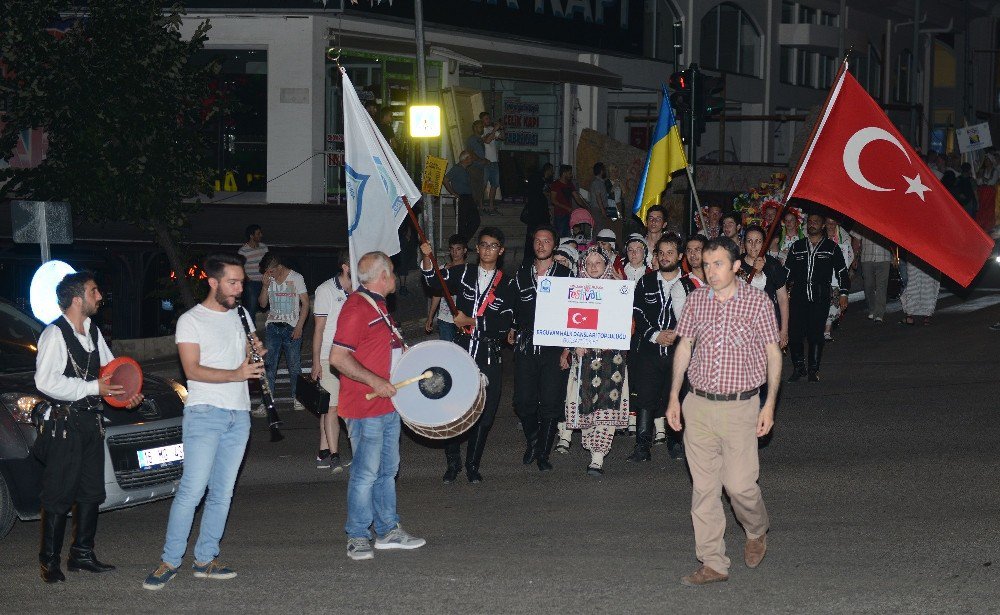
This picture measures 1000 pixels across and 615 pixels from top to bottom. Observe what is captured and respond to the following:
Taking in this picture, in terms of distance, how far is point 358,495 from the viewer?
24.9 ft

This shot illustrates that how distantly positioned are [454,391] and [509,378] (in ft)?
23.1

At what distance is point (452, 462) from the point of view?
9750 mm

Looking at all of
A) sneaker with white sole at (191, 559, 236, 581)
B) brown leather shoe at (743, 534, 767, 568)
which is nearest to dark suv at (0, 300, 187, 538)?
sneaker with white sole at (191, 559, 236, 581)

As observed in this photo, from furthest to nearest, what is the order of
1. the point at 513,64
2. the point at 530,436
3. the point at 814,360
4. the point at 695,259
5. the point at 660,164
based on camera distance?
the point at 513,64, the point at 814,360, the point at 660,164, the point at 695,259, the point at 530,436

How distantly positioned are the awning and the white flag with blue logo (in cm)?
1370

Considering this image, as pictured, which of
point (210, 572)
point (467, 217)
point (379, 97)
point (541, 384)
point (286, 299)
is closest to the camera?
point (210, 572)

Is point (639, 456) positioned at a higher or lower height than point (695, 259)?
lower

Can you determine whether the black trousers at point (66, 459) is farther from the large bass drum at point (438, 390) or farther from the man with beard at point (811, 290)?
the man with beard at point (811, 290)

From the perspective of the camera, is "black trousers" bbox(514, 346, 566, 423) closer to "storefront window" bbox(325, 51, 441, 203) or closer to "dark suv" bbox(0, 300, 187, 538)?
"dark suv" bbox(0, 300, 187, 538)

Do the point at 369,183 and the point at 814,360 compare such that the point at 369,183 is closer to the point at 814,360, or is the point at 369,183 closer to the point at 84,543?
the point at 84,543

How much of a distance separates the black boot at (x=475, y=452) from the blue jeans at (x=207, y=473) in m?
2.79

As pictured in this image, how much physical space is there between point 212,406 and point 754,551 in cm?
301

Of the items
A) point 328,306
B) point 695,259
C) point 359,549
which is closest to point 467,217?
point 328,306

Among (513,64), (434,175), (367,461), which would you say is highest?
(513,64)
